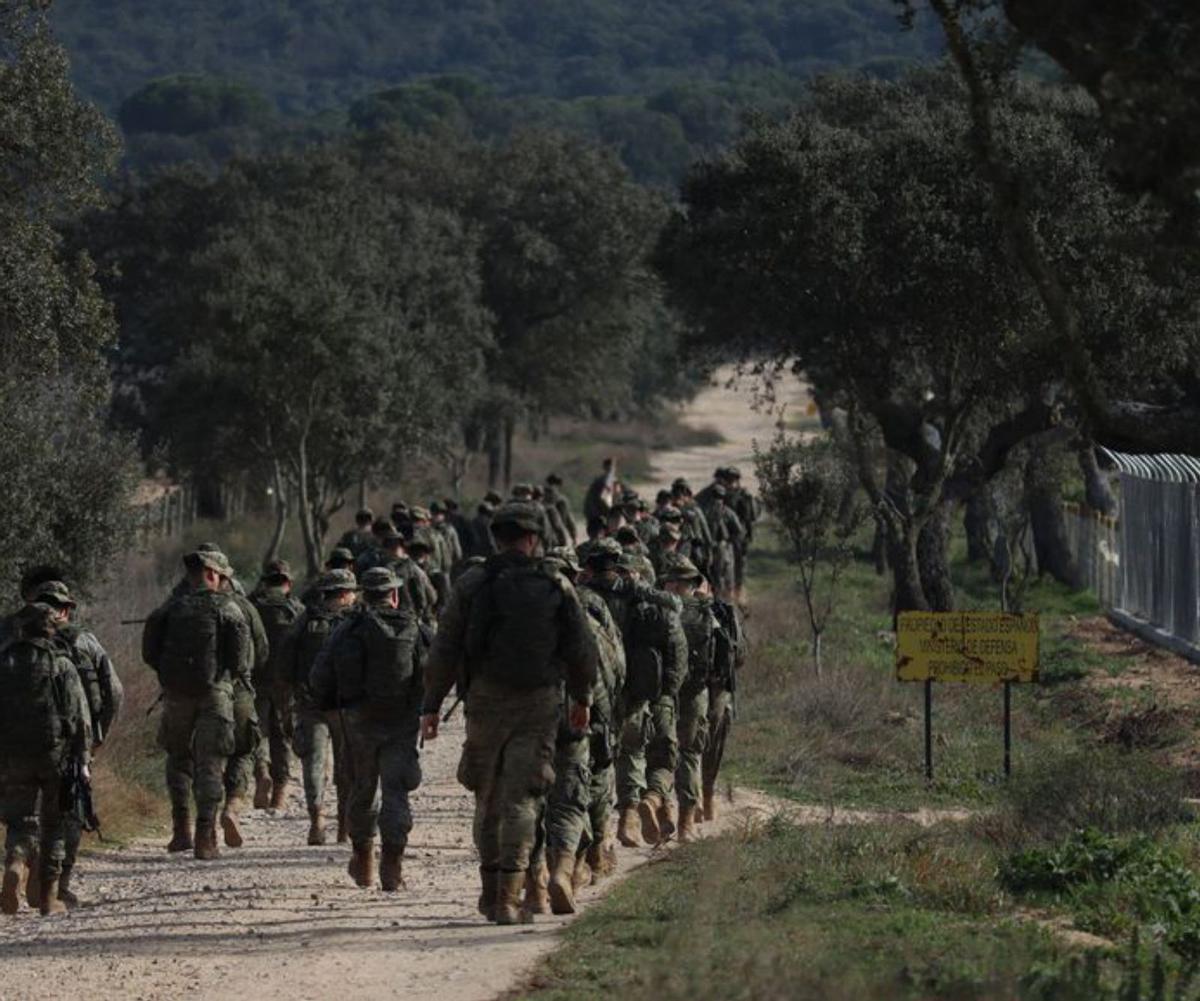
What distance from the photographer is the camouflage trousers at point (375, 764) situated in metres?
13.8

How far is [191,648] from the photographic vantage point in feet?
51.8

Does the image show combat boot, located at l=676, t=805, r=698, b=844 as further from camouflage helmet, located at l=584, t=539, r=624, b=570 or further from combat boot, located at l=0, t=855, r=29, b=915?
combat boot, located at l=0, t=855, r=29, b=915

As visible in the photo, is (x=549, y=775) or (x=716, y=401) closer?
(x=549, y=775)

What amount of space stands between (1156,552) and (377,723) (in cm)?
1967

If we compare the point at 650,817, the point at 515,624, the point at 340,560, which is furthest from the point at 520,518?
the point at 340,560

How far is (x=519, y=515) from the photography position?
12.3 metres

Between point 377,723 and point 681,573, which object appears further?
point 681,573

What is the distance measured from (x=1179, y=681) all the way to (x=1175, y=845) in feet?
44.3

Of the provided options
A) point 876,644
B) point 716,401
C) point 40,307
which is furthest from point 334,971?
point 716,401

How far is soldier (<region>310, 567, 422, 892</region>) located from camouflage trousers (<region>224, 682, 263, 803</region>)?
231cm

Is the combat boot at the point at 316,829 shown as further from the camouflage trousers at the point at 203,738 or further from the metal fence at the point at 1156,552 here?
the metal fence at the point at 1156,552

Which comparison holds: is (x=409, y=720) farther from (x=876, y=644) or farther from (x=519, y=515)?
(x=876, y=644)

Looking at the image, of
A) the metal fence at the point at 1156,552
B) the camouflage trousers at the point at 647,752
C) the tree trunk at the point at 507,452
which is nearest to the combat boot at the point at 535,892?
the camouflage trousers at the point at 647,752

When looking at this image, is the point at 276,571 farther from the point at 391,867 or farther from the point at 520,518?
the point at 520,518
